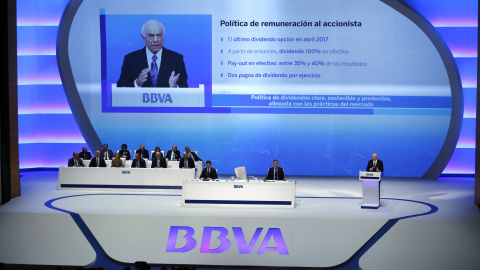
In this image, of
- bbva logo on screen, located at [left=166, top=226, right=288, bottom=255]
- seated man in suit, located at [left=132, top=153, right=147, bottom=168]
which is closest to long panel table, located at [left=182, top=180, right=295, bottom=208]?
bbva logo on screen, located at [left=166, top=226, right=288, bottom=255]

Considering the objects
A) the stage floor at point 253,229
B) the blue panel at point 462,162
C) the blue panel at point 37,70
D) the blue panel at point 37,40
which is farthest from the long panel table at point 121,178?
the blue panel at point 462,162

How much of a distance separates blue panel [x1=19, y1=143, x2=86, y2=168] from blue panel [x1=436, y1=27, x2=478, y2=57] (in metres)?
9.54

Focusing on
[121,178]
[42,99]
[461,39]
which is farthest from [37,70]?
[461,39]

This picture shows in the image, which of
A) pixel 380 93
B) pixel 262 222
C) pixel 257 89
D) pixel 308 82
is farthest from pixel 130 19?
pixel 262 222

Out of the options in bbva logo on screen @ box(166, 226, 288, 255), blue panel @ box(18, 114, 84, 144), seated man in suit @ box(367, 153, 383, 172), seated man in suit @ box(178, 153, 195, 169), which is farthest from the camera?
blue panel @ box(18, 114, 84, 144)

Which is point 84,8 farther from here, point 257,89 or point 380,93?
point 380,93

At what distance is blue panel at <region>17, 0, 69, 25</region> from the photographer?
1525cm

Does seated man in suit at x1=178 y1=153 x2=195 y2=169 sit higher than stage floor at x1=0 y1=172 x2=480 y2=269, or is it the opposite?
seated man in suit at x1=178 y1=153 x2=195 y2=169

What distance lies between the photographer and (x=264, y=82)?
48.2ft

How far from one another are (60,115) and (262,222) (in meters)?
7.97

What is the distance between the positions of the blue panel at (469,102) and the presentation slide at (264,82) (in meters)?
0.45

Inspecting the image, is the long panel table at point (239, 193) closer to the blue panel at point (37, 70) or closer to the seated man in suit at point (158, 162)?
the seated man in suit at point (158, 162)

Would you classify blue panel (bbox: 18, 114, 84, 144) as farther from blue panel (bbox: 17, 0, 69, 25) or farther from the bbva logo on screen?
the bbva logo on screen

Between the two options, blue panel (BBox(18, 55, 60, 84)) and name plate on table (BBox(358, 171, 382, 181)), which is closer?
name plate on table (BBox(358, 171, 382, 181))
